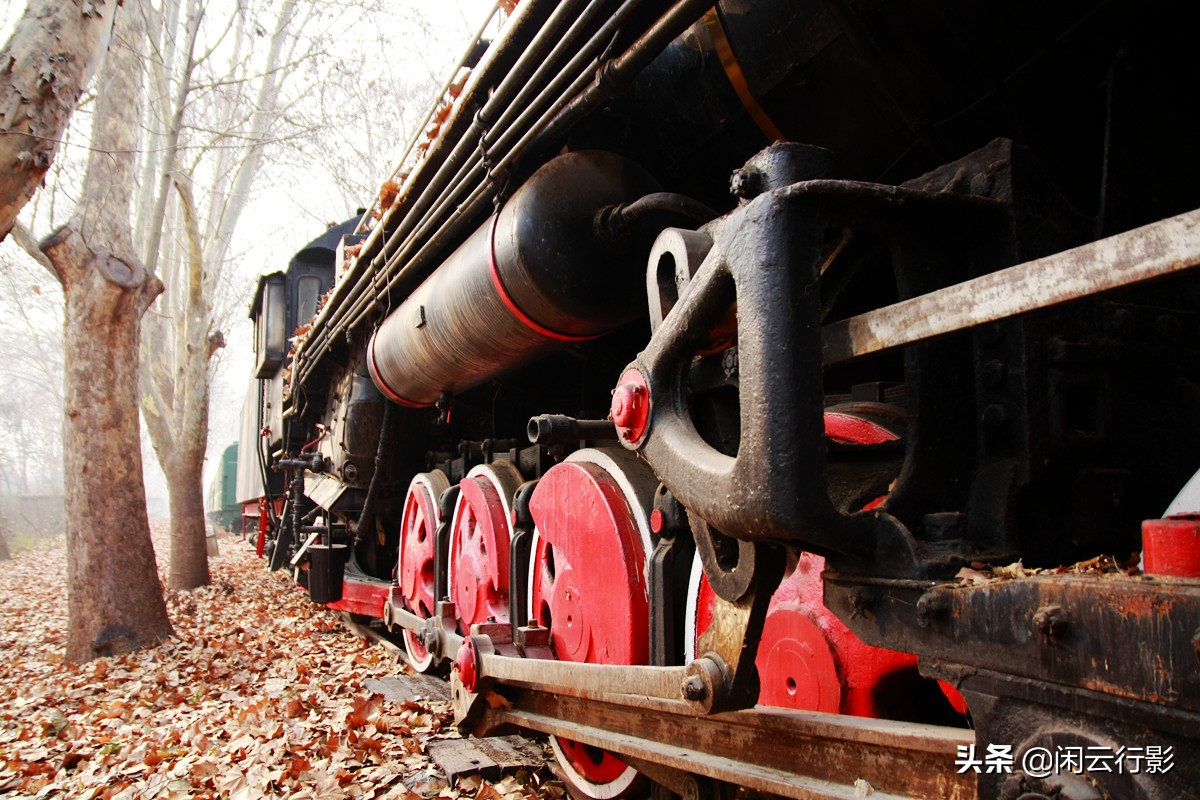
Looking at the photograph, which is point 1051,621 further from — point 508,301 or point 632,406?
point 508,301

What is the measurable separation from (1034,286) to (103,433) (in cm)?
616

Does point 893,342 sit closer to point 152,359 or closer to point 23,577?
point 152,359

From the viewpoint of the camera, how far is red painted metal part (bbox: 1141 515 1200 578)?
89 cm

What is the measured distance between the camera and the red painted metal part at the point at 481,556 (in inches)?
127

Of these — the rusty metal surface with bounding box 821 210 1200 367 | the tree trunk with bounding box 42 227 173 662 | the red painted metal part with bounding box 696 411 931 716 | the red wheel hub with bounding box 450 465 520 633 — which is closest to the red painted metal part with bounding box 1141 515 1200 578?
the rusty metal surface with bounding box 821 210 1200 367

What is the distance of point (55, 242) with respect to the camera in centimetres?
552

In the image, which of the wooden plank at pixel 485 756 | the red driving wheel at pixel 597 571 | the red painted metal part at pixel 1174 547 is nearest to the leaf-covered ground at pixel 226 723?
the wooden plank at pixel 485 756

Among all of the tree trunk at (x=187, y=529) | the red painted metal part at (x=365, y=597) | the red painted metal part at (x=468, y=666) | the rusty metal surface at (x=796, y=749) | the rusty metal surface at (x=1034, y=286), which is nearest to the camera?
the rusty metal surface at (x=1034, y=286)

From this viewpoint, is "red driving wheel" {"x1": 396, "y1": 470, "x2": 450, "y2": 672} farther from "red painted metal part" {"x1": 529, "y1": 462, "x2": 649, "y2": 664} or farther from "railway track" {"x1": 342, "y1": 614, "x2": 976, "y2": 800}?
"railway track" {"x1": 342, "y1": 614, "x2": 976, "y2": 800}

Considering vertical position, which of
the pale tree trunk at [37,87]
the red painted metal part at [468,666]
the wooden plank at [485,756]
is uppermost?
the pale tree trunk at [37,87]

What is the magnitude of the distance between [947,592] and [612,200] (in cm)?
149

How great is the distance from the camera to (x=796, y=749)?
1.43 metres

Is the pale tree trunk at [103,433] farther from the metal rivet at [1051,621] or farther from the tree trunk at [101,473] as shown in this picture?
the metal rivet at [1051,621]

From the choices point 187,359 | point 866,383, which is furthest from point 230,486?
point 866,383
